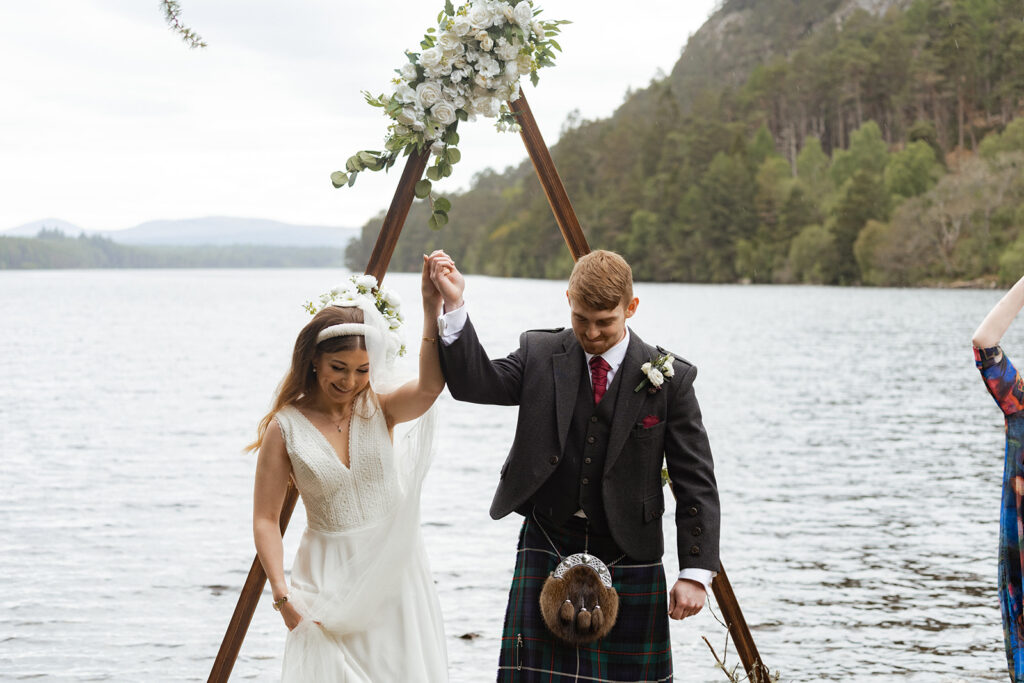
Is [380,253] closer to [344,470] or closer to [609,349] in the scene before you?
[344,470]

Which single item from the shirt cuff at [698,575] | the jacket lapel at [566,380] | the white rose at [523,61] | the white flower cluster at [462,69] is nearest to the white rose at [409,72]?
the white flower cluster at [462,69]

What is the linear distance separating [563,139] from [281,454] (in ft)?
398

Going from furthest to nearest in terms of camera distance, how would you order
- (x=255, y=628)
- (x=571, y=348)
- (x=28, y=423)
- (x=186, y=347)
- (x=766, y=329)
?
(x=766, y=329)
(x=186, y=347)
(x=28, y=423)
(x=255, y=628)
(x=571, y=348)

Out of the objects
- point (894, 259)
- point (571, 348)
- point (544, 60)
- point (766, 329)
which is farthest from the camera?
point (894, 259)

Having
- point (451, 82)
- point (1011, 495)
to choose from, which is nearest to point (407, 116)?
point (451, 82)

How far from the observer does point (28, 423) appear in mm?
22922

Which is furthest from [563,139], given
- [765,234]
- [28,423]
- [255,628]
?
[255,628]

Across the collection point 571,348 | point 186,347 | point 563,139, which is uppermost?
point 563,139

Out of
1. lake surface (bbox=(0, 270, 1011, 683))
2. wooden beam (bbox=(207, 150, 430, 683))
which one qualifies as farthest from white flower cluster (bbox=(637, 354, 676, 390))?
lake surface (bbox=(0, 270, 1011, 683))

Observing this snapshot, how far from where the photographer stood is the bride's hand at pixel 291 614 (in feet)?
12.9

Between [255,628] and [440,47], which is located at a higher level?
[440,47]

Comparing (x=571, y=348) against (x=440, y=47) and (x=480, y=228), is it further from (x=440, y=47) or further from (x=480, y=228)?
(x=480, y=228)

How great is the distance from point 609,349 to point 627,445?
1.10 ft

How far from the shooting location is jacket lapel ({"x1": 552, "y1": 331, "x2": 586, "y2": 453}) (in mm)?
3764
